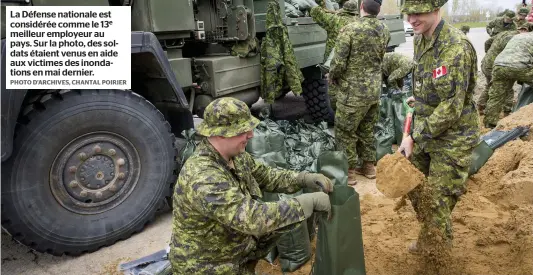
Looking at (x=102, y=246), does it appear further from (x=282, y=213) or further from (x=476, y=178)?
(x=476, y=178)

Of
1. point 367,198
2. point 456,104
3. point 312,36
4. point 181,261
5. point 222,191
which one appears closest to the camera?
point 222,191

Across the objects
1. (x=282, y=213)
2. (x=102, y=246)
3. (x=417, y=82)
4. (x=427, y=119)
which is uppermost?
(x=417, y=82)

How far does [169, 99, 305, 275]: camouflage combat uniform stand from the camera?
2008 mm

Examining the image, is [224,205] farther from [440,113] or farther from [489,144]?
[489,144]

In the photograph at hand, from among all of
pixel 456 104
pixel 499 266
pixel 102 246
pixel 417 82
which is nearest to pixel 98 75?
pixel 102 246

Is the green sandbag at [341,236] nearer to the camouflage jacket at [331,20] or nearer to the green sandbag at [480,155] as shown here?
the green sandbag at [480,155]

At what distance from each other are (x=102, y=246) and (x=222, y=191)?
1.81 metres

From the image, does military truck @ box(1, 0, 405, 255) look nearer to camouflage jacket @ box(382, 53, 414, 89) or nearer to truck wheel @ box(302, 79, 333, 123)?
truck wheel @ box(302, 79, 333, 123)

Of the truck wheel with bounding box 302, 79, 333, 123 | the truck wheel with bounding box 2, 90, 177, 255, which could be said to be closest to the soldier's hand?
the truck wheel with bounding box 2, 90, 177, 255

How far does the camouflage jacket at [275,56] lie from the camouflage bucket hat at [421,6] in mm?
2407

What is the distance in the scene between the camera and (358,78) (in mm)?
4285

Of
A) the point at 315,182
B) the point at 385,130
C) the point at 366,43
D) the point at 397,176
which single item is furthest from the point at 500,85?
the point at 315,182

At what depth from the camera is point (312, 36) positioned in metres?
5.60

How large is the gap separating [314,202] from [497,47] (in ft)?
19.7
